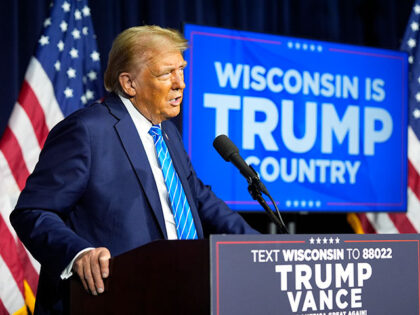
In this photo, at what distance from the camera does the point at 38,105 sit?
3.01 meters

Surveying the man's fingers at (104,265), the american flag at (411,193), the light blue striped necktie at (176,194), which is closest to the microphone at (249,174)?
the light blue striped necktie at (176,194)

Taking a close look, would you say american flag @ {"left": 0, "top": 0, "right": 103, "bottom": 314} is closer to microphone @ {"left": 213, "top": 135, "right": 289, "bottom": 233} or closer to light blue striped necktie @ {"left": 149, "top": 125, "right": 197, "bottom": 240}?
light blue striped necktie @ {"left": 149, "top": 125, "right": 197, "bottom": 240}

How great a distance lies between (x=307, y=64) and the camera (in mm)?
3408

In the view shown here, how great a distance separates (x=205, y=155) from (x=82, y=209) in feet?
5.11

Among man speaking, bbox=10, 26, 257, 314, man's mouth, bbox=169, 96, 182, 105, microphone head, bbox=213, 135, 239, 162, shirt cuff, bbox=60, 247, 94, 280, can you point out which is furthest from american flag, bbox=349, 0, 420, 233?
shirt cuff, bbox=60, 247, 94, 280

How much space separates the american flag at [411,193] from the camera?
3.73 meters

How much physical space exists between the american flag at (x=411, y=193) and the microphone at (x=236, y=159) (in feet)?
7.49

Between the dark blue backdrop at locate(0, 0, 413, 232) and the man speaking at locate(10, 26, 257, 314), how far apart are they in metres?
1.34

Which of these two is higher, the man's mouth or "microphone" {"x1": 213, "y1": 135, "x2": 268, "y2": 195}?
the man's mouth

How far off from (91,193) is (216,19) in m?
2.32

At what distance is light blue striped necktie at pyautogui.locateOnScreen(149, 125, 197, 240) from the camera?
5.46ft

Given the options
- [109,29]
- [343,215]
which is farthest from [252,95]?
[343,215]

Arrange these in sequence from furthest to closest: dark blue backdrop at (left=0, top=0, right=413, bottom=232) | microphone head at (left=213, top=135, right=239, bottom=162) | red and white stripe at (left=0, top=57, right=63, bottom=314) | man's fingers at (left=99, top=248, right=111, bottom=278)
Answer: dark blue backdrop at (left=0, top=0, right=413, bottom=232)
red and white stripe at (left=0, top=57, right=63, bottom=314)
microphone head at (left=213, top=135, right=239, bottom=162)
man's fingers at (left=99, top=248, right=111, bottom=278)

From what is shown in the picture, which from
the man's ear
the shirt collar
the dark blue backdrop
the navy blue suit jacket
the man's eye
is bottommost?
the navy blue suit jacket
